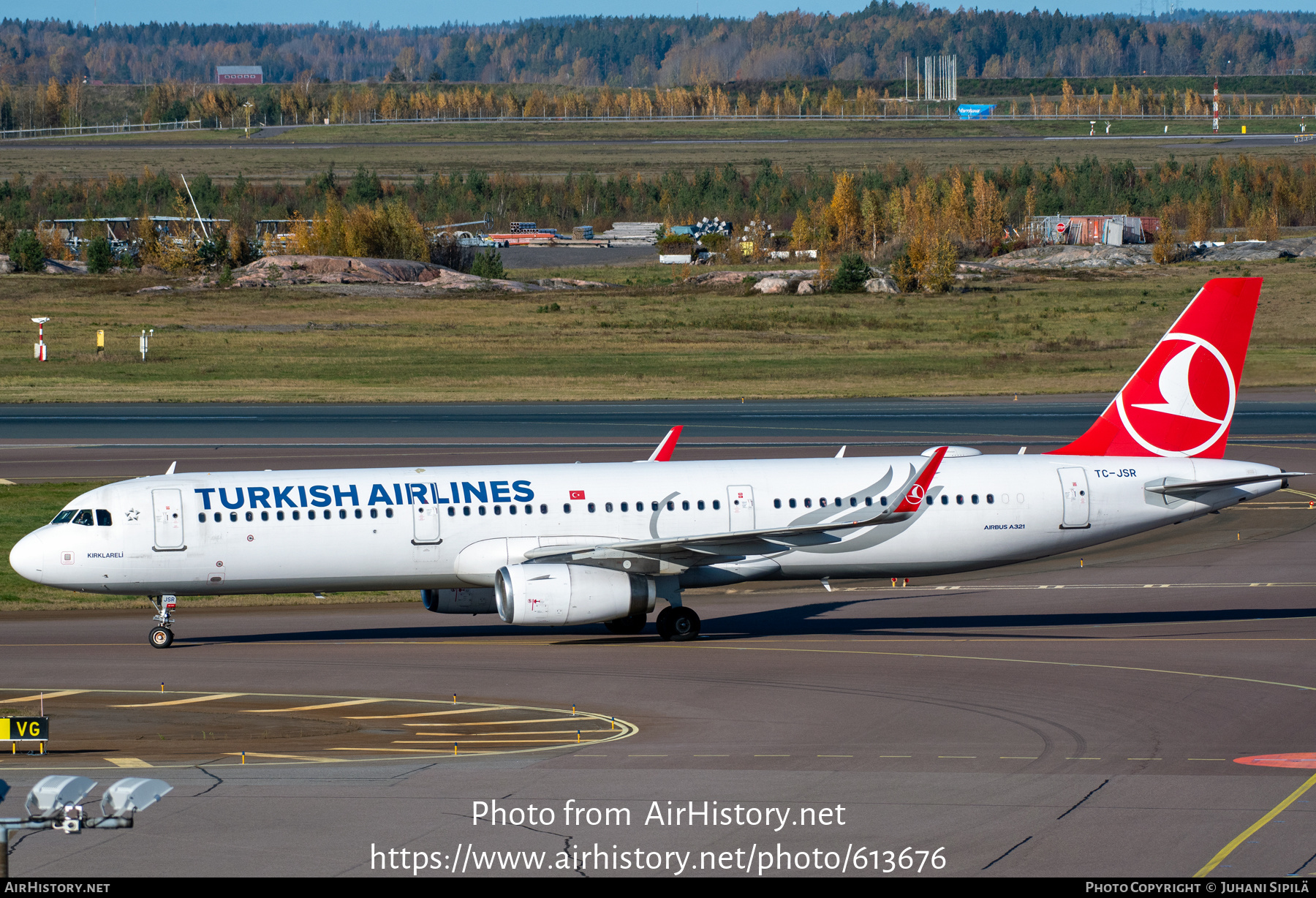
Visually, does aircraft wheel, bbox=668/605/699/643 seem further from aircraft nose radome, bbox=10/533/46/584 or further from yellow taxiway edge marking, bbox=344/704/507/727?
aircraft nose radome, bbox=10/533/46/584

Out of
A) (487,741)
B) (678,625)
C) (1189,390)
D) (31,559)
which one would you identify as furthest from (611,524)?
(1189,390)

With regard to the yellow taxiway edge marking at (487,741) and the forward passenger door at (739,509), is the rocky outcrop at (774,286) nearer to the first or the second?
the forward passenger door at (739,509)

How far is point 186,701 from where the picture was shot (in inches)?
1136

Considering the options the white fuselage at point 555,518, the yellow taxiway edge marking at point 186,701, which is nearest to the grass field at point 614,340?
the white fuselage at point 555,518

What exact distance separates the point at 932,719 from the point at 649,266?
6562 inches

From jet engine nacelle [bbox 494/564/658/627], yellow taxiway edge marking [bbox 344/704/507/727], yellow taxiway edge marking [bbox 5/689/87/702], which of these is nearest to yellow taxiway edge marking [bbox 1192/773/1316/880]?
yellow taxiway edge marking [bbox 344/704/507/727]

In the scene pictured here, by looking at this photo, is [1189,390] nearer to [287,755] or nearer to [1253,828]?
[1253,828]

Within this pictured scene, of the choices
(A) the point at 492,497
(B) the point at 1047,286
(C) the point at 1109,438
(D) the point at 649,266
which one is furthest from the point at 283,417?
(D) the point at 649,266

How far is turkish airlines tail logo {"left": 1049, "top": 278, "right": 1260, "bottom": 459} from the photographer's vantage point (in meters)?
38.4

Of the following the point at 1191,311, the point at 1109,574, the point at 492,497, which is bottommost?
the point at 1109,574

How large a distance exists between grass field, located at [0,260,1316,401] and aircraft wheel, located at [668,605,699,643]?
49596 millimetres

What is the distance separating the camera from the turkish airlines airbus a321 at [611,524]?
34031 mm

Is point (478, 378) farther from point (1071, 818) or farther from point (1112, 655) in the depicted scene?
point (1071, 818)

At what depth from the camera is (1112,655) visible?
32.6m
